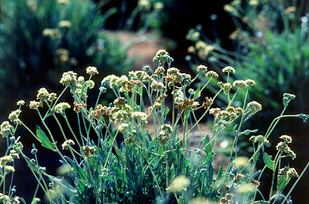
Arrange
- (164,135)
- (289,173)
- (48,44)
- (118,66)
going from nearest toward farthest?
(164,135), (289,173), (48,44), (118,66)

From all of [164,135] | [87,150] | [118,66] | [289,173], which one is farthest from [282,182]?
[118,66]

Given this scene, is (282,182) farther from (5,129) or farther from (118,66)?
(118,66)

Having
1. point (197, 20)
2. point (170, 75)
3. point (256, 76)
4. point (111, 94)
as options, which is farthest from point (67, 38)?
point (170, 75)

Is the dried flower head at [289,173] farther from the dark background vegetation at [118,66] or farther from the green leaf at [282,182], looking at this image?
the dark background vegetation at [118,66]

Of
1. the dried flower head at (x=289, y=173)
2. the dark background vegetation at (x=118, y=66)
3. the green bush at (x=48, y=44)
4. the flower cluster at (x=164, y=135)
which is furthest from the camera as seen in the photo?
the green bush at (x=48, y=44)

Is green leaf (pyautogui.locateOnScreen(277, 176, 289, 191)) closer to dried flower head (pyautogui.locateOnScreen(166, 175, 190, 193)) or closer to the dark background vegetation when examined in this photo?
dried flower head (pyautogui.locateOnScreen(166, 175, 190, 193))

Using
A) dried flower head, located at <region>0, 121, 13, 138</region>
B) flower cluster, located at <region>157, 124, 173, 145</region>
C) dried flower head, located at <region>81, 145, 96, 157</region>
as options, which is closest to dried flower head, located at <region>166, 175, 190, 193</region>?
flower cluster, located at <region>157, 124, 173, 145</region>

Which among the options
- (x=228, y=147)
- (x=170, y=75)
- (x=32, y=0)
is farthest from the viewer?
(x=32, y=0)

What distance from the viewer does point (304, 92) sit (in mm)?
3174

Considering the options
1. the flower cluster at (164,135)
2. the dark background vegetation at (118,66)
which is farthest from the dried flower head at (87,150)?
the dark background vegetation at (118,66)

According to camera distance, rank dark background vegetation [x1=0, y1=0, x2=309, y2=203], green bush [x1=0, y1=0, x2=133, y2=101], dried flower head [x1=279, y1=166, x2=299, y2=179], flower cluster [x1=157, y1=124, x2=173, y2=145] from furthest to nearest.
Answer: green bush [x1=0, y1=0, x2=133, y2=101] → dark background vegetation [x1=0, y1=0, x2=309, y2=203] → dried flower head [x1=279, y1=166, x2=299, y2=179] → flower cluster [x1=157, y1=124, x2=173, y2=145]

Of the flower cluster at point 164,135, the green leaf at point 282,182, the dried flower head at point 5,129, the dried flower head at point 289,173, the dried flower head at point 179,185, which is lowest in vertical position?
the green leaf at point 282,182

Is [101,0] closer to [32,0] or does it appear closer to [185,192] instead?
[32,0]

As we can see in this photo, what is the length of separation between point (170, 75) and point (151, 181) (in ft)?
1.50
